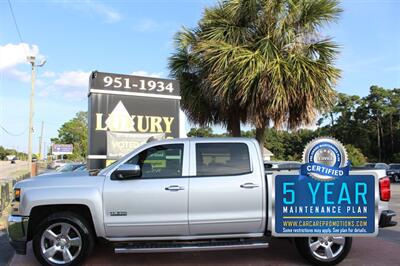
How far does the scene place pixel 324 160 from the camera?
6.06m

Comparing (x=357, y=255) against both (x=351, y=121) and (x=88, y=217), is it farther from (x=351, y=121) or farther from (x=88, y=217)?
(x=351, y=121)

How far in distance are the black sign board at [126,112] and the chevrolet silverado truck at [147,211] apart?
4.53m

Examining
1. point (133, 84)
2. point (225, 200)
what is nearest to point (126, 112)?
point (133, 84)

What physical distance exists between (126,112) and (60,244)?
5.83 m

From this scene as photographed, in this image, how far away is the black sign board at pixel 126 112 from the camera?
11.1 m

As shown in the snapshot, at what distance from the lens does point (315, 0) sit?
13.4 meters

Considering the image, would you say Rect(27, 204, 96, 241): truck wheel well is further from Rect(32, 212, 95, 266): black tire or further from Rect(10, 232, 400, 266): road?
Rect(10, 232, 400, 266): road

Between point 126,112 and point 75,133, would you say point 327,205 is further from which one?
point 75,133

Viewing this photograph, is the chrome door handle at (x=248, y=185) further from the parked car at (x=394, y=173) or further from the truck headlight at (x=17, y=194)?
the parked car at (x=394, y=173)

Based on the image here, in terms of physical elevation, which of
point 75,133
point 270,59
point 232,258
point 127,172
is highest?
point 75,133

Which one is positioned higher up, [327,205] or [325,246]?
[327,205]

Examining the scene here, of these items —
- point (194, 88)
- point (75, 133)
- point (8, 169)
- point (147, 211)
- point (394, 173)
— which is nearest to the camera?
point (147, 211)

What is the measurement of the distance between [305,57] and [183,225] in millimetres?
8201

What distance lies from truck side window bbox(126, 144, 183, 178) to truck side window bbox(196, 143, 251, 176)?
28 cm
